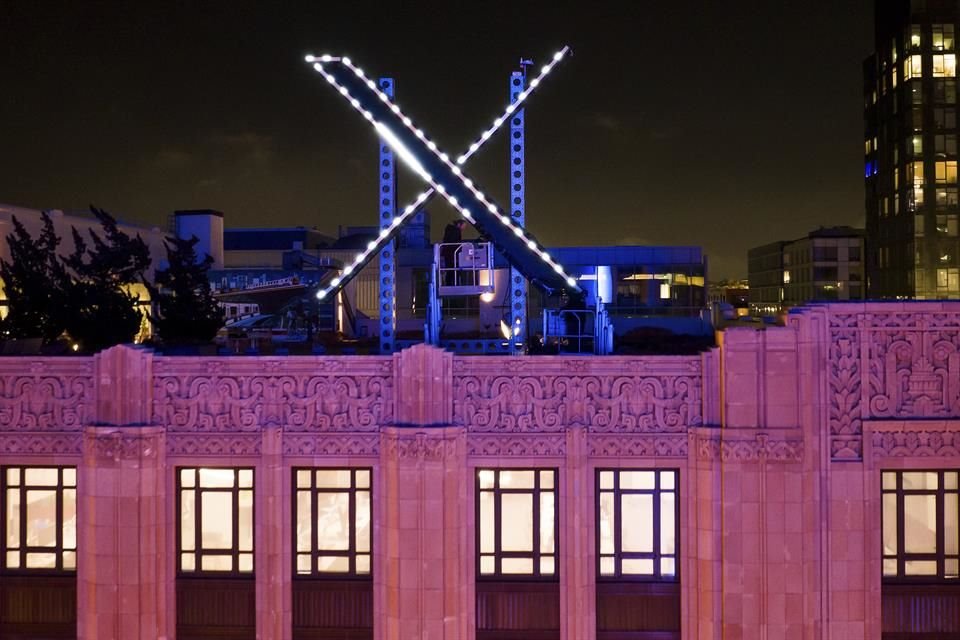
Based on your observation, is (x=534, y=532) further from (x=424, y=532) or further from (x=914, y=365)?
(x=914, y=365)

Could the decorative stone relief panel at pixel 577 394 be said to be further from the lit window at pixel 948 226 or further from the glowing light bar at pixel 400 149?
the lit window at pixel 948 226

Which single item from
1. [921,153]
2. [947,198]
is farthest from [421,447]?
[921,153]

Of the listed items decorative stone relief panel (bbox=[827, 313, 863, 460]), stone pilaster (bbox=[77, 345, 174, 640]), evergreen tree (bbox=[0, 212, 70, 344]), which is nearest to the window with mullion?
decorative stone relief panel (bbox=[827, 313, 863, 460])

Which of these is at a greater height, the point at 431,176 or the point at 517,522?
the point at 431,176

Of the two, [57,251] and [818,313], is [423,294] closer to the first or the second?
[57,251]

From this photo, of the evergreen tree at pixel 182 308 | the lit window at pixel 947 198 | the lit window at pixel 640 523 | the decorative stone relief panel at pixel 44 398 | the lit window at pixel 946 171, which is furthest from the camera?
the lit window at pixel 946 171

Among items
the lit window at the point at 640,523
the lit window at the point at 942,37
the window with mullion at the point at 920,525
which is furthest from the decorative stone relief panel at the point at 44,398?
the lit window at the point at 942,37

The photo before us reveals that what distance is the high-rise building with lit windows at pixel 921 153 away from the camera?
100812 mm

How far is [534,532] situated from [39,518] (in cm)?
1008

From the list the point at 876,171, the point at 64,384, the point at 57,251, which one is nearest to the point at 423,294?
the point at 57,251

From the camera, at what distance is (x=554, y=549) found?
17.4 m

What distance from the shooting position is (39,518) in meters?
18.1

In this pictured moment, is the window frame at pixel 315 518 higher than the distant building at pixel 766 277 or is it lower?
lower

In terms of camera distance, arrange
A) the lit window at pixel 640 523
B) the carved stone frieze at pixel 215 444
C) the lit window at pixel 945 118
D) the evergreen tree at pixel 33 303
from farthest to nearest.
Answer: the lit window at pixel 945 118, the evergreen tree at pixel 33 303, the carved stone frieze at pixel 215 444, the lit window at pixel 640 523
